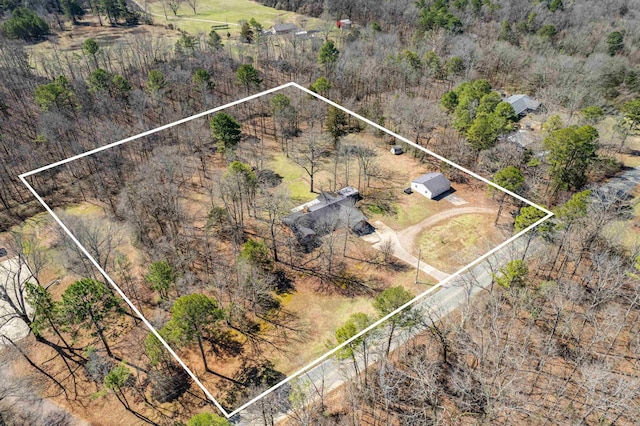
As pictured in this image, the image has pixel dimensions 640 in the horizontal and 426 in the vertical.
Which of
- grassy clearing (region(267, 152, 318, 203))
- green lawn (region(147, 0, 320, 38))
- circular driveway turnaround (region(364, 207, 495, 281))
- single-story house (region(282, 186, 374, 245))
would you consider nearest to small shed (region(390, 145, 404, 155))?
grassy clearing (region(267, 152, 318, 203))

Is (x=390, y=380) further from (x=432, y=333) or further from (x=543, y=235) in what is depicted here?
(x=543, y=235)

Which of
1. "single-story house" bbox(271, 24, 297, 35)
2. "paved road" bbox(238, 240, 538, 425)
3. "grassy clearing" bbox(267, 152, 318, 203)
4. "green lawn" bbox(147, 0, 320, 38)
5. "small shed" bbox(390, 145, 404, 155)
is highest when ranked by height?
"green lawn" bbox(147, 0, 320, 38)

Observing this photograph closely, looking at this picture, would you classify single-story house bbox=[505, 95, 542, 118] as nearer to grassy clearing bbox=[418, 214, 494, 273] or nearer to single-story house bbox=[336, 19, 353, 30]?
grassy clearing bbox=[418, 214, 494, 273]

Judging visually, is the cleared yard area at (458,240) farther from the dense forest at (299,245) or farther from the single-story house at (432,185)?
the single-story house at (432,185)

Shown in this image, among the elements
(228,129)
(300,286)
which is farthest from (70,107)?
(300,286)

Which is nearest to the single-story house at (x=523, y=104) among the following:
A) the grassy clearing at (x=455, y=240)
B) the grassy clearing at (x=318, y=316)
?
the grassy clearing at (x=455, y=240)

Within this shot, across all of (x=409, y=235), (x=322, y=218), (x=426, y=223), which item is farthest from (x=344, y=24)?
(x=426, y=223)

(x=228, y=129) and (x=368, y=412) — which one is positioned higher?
(x=228, y=129)
